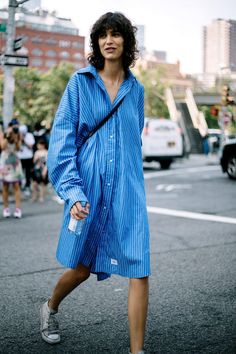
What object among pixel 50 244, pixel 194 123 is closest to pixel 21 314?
pixel 50 244

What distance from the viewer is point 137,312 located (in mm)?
2736

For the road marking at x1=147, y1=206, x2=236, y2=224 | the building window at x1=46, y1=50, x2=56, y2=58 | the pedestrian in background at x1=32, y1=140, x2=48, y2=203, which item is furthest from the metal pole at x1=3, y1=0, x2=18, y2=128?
the building window at x1=46, y1=50, x2=56, y2=58

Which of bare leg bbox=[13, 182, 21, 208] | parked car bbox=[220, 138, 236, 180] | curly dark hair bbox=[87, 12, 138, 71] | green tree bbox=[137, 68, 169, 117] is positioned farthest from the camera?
green tree bbox=[137, 68, 169, 117]

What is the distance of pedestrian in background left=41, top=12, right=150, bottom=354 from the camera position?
2754 millimetres

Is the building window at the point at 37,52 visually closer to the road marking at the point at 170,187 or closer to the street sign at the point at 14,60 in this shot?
the road marking at the point at 170,187

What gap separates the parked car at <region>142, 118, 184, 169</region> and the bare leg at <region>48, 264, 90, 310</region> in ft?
56.6

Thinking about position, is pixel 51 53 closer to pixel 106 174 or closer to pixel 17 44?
pixel 17 44

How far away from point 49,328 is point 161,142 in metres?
17.8

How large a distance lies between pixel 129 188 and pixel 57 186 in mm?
386

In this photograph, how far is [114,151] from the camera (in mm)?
2818

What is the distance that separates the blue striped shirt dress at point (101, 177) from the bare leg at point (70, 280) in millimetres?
99

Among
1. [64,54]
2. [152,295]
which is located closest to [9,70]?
[152,295]

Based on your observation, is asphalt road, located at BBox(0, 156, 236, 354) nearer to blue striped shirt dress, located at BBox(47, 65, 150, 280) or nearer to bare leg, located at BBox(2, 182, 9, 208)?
blue striped shirt dress, located at BBox(47, 65, 150, 280)

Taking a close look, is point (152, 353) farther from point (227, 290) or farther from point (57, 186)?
point (227, 290)
